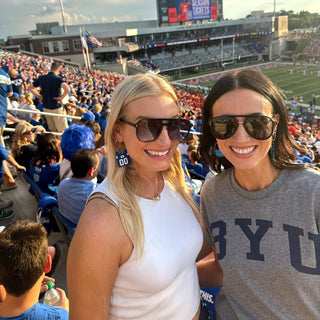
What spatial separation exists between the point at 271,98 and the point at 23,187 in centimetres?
447

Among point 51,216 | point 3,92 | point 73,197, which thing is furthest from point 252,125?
point 3,92

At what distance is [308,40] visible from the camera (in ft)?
231

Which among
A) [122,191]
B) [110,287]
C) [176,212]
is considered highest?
[122,191]

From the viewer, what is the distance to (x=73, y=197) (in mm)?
3061

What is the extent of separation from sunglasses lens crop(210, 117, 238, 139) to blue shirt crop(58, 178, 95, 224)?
1.99 m

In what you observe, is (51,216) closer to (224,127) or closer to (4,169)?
(4,169)

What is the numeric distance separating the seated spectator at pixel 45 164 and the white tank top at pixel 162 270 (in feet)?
9.23

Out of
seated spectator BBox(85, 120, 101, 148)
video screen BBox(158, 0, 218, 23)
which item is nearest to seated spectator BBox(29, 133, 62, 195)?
seated spectator BBox(85, 120, 101, 148)

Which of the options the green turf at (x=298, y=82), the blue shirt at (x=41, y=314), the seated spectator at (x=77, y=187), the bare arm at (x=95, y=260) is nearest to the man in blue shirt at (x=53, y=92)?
the seated spectator at (x=77, y=187)

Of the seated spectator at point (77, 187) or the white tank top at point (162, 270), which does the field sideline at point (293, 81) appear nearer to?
the seated spectator at point (77, 187)

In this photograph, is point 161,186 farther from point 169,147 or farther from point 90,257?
point 90,257

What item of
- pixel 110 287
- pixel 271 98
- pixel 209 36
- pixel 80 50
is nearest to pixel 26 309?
pixel 110 287

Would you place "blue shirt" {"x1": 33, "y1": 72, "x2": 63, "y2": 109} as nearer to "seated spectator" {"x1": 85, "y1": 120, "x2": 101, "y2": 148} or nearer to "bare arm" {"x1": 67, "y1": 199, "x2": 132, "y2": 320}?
"seated spectator" {"x1": 85, "y1": 120, "x2": 101, "y2": 148}

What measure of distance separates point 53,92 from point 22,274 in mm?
6175
